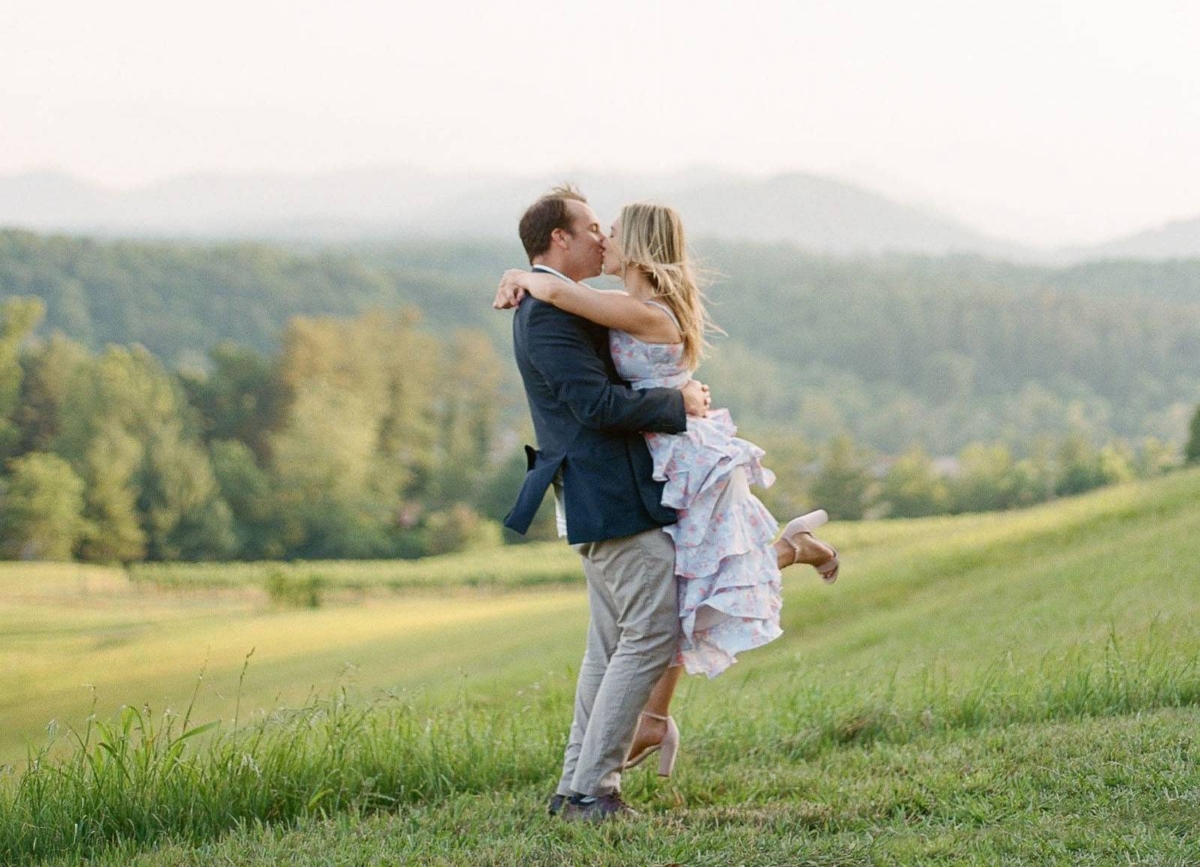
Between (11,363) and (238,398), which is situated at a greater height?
(11,363)

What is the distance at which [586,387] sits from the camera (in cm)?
365

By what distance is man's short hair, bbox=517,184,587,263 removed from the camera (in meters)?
3.80

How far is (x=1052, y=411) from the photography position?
3853 inches

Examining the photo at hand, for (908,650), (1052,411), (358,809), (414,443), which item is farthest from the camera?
(1052,411)

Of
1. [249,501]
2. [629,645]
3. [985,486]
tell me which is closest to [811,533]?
[629,645]

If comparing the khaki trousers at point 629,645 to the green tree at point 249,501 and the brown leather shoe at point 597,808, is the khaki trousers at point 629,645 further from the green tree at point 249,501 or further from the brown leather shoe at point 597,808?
the green tree at point 249,501

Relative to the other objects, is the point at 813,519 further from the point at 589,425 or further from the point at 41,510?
the point at 41,510

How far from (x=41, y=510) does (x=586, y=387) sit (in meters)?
53.8

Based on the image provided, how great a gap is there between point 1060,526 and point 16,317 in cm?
5647

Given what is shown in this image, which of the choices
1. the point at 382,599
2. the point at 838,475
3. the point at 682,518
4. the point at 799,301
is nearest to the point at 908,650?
the point at 682,518

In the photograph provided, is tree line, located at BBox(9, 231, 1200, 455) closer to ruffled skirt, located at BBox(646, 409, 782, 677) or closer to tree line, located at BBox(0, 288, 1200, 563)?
tree line, located at BBox(0, 288, 1200, 563)

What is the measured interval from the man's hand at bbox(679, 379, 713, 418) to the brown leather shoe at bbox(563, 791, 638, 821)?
1.16 metres

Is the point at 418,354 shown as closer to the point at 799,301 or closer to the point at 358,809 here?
the point at 799,301

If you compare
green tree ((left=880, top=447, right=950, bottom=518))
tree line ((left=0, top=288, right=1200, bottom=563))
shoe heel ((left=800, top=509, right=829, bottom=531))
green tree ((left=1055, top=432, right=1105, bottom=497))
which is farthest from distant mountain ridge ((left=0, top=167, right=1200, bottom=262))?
shoe heel ((left=800, top=509, right=829, bottom=531))
